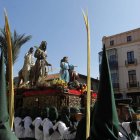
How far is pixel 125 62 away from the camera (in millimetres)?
32219

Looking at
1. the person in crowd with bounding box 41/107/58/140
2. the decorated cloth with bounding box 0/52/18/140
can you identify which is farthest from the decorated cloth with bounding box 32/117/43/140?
the decorated cloth with bounding box 0/52/18/140

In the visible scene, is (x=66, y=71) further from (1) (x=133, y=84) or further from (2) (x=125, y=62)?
(2) (x=125, y=62)

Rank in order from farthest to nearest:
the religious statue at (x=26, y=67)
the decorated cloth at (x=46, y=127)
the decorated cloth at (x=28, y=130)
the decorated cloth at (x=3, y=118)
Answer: the religious statue at (x=26, y=67), the decorated cloth at (x=28, y=130), the decorated cloth at (x=46, y=127), the decorated cloth at (x=3, y=118)

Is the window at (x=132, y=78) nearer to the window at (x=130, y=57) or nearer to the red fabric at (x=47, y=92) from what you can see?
the window at (x=130, y=57)

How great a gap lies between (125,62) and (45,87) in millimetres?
24065

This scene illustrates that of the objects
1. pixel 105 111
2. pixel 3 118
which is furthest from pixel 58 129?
pixel 3 118

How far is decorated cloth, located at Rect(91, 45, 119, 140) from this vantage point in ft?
8.76

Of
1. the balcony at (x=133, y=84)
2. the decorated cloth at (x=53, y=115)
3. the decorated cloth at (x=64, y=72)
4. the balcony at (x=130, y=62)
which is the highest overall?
the balcony at (x=130, y=62)

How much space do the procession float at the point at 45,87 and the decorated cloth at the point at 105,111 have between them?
6070mm

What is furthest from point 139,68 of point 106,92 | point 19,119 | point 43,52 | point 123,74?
point 106,92

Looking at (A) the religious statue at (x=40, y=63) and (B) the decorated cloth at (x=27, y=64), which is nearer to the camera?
(A) the religious statue at (x=40, y=63)

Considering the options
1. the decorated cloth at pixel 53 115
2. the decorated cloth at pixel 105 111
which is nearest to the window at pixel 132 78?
the decorated cloth at pixel 53 115

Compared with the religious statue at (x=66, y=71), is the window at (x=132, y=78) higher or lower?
higher

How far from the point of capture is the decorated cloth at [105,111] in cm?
267
